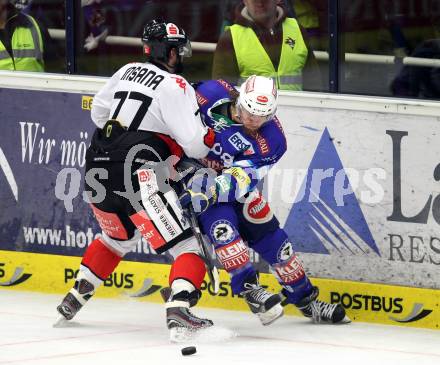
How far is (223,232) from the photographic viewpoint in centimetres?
742

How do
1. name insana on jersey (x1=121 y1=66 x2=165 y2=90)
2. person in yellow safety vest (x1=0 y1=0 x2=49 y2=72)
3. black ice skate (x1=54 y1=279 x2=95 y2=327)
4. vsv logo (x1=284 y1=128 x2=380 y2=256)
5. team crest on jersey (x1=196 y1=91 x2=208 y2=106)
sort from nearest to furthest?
name insana on jersey (x1=121 y1=66 x2=165 y2=90) < team crest on jersey (x1=196 y1=91 x2=208 y2=106) < black ice skate (x1=54 y1=279 x2=95 y2=327) < vsv logo (x1=284 y1=128 x2=380 y2=256) < person in yellow safety vest (x1=0 y1=0 x2=49 y2=72)

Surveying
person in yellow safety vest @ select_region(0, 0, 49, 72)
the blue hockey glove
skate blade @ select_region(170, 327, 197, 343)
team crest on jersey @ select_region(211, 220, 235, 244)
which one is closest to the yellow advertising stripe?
person in yellow safety vest @ select_region(0, 0, 49, 72)

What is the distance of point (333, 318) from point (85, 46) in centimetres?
228

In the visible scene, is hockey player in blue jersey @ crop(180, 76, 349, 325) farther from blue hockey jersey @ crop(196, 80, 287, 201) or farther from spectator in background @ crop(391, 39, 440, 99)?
spectator in background @ crop(391, 39, 440, 99)

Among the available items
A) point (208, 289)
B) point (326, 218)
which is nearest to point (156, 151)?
point (326, 218)

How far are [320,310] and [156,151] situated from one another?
1.23 metres

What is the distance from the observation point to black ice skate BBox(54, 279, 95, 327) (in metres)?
7.72

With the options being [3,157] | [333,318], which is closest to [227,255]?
[333,318]

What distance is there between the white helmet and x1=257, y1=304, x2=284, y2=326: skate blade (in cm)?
97

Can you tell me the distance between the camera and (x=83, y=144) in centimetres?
866

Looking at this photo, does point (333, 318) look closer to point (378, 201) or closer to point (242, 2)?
point (378, 201)

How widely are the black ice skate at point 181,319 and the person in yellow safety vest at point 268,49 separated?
4.99ft

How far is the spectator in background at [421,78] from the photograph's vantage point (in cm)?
763

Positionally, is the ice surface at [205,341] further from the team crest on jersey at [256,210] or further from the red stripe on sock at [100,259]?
the team crest on jersey at [256,210]
